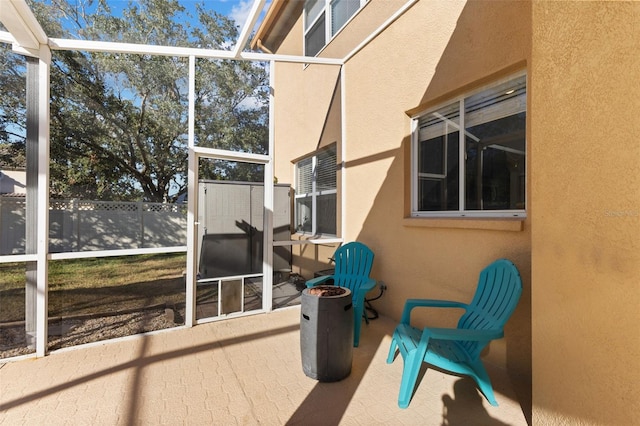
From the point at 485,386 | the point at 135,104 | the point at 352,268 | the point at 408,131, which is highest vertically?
the point at 135,104

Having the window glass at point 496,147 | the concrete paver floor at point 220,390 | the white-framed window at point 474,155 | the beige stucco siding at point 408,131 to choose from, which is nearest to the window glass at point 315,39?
the beige stucco siding at point 408,131

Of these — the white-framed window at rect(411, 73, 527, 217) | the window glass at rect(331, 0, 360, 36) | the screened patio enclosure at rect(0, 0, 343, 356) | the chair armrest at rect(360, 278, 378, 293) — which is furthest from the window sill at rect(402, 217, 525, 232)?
the window glass at rect(331, 0, 360, 36)

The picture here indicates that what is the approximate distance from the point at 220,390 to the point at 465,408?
1.96 m

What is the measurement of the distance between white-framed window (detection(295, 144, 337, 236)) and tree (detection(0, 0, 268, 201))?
5.46 feet

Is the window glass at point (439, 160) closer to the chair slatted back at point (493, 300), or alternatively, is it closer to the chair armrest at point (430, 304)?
the chair slatted back at point (493, 300)

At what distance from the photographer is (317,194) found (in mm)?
5945

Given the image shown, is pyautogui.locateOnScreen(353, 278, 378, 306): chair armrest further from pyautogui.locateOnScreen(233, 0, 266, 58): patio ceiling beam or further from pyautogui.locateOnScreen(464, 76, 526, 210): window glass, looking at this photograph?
pyautogui.locateOnScreen(233, 0, 266, 58): patio ceiling beam

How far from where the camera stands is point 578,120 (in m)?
1.79

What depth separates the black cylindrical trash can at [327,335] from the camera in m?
2.56

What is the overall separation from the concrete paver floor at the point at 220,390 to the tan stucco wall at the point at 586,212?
2.18 feet

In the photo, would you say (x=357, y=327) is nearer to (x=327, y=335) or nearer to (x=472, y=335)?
(x=327, y=335)

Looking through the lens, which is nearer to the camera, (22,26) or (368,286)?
(22,26)

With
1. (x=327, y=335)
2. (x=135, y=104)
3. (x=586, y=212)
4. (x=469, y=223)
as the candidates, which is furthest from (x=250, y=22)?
(x=586, y=212)

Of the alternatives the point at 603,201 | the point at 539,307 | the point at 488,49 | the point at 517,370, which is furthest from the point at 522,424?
the point at 488,49
